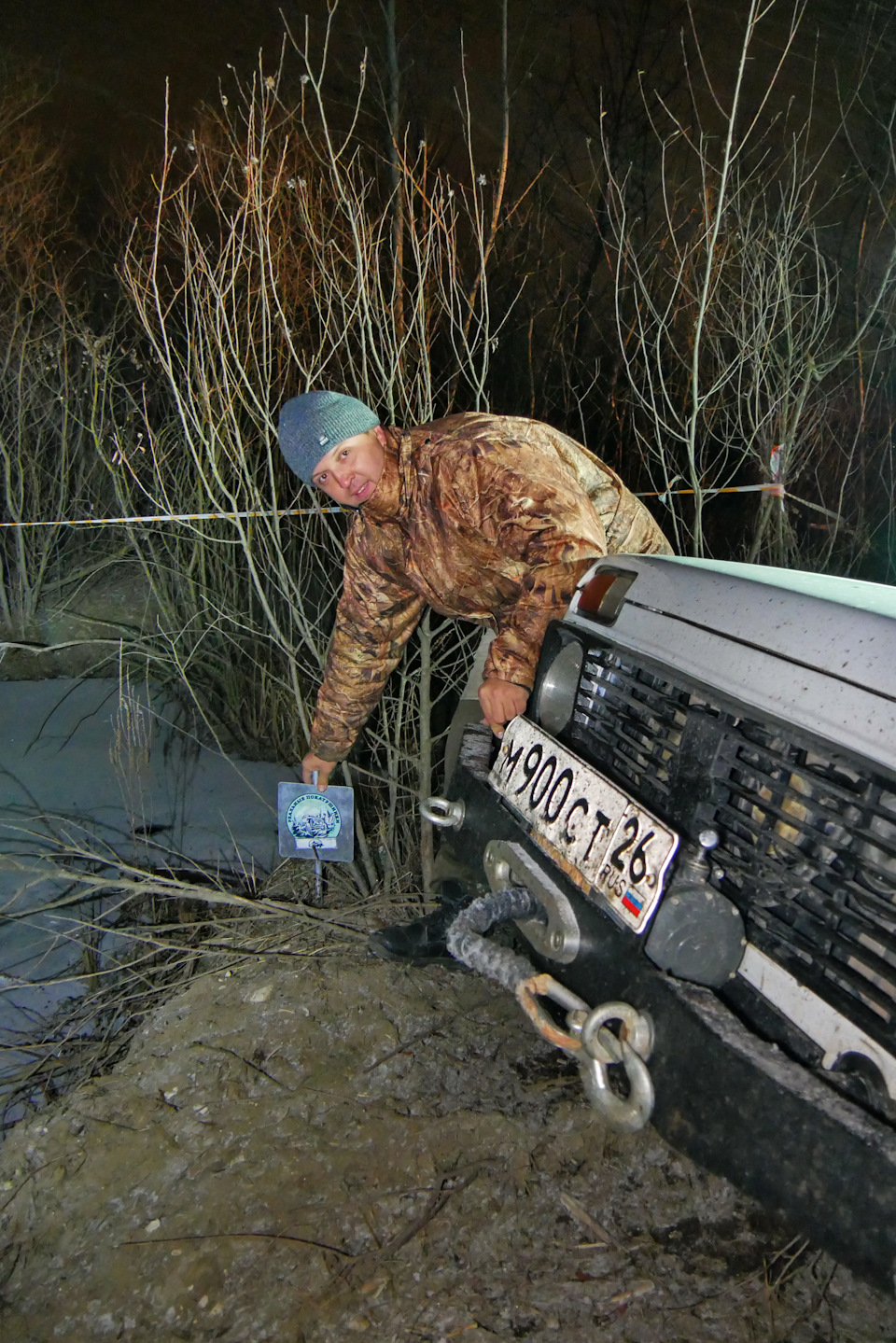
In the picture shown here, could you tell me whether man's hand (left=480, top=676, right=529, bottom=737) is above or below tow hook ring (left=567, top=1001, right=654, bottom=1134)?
above

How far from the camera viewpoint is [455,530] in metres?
2.73

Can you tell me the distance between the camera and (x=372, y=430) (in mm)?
2725

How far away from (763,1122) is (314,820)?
2156 mm

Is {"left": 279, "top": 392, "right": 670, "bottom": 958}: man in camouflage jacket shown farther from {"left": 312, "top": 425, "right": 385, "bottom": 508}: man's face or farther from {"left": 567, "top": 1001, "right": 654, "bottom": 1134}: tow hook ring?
{"left": 567, "top": 1001, "right": 654, "bottom": 1134}: tow hook ring

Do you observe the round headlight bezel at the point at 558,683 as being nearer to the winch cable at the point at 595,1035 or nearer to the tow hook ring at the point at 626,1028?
the winch cable at the point at 595,1035

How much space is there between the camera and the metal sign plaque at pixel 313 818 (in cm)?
326

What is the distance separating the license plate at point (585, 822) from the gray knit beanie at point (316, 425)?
105cm

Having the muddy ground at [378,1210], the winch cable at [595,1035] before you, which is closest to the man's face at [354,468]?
the winch cable at [595,1035]

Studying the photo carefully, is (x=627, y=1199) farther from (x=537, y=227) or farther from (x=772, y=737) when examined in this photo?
(x=537, y=227)

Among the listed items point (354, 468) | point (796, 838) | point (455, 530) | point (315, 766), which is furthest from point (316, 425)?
point (796, 838)

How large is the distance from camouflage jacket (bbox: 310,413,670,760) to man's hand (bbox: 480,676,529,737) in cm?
3

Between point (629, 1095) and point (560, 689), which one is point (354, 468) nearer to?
point (560, 689)

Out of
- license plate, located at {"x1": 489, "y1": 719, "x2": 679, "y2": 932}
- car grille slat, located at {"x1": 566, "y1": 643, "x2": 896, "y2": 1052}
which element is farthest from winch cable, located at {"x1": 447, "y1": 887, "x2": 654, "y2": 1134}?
car grille slat, located at {"x1": 566, "y1": 643, "x2": 896, "y2": 1052}

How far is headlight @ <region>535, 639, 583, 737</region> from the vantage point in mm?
2297
